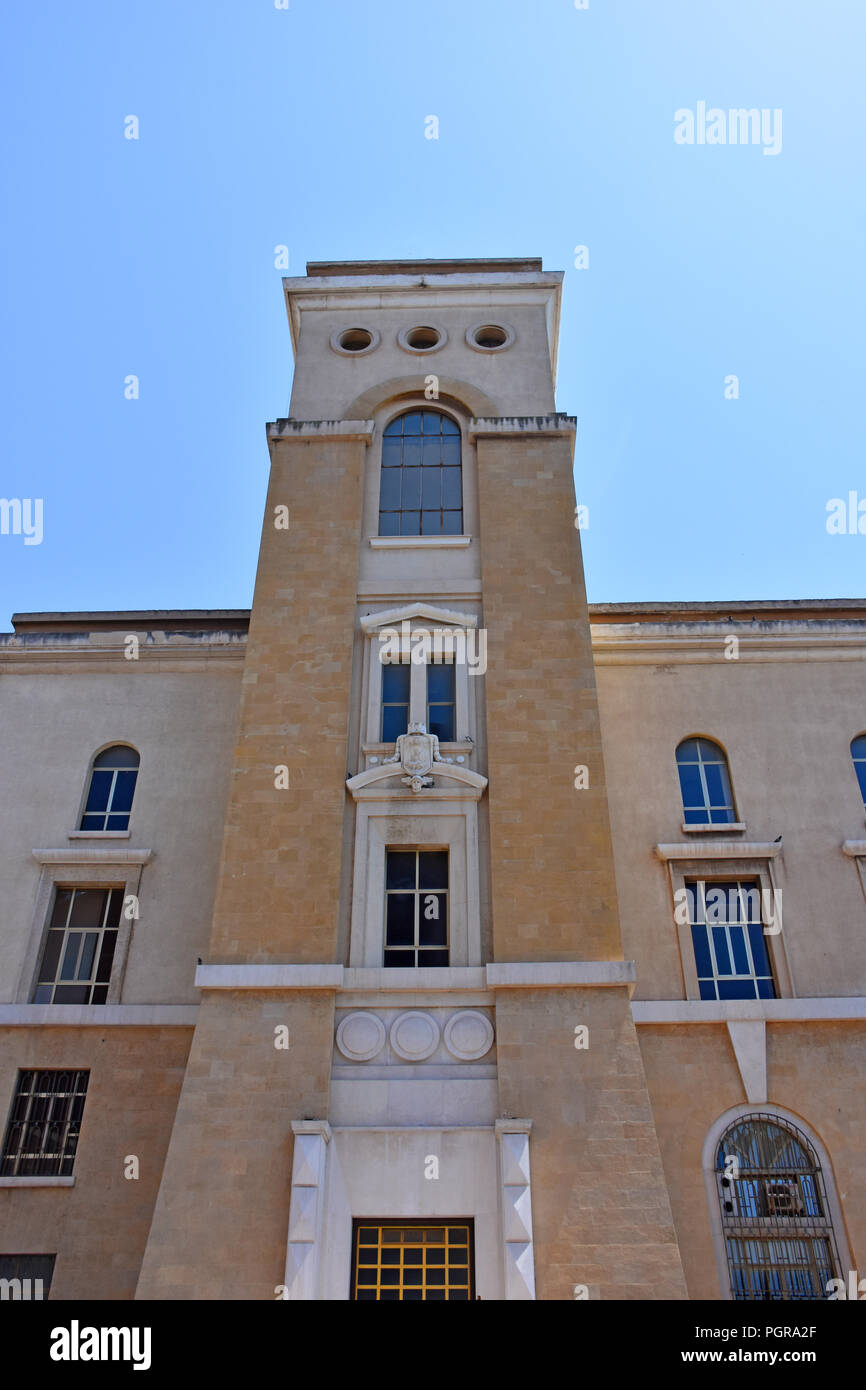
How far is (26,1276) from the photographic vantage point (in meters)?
16.3

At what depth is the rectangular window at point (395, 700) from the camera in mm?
18891

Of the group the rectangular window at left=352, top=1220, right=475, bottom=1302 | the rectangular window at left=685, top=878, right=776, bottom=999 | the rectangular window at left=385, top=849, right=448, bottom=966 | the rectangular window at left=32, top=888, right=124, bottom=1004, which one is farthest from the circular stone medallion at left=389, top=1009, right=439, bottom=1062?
the rectangular window at left=32, top=888, right=124, bottom=1004

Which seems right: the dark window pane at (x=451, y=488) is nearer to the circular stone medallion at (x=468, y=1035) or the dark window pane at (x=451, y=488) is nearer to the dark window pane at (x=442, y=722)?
the dark window pane at (x=442, y=722)

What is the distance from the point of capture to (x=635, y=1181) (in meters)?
14.5

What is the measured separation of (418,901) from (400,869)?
647 mm

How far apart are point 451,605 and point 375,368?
6507mm

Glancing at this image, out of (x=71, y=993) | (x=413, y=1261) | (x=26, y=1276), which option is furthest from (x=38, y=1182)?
(x=413, y=1261)

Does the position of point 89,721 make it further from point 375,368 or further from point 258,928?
point 375,368

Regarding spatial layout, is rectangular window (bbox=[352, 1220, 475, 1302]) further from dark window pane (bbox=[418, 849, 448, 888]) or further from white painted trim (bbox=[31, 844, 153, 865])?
white painted trim (bbox=[31, 844, 153, 865])

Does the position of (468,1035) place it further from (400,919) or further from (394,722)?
(394,722)

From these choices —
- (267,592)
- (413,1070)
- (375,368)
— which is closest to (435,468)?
(375,368)

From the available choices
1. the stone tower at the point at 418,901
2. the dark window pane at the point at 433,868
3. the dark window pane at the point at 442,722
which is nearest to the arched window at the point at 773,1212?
the stone tower at the point at 418,901

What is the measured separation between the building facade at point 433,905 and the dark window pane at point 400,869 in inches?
1.5

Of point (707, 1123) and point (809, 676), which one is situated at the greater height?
point (809, 676)
